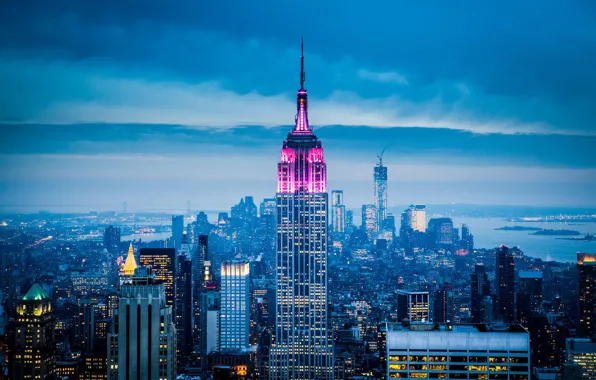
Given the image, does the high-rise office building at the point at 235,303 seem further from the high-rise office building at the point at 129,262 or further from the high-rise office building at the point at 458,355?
the high-rise office building at the point at 458,355

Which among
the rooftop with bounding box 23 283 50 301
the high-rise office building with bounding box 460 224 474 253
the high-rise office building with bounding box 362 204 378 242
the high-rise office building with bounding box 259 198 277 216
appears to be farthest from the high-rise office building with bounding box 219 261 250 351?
the rooftop with bounding box 23 283 50 301

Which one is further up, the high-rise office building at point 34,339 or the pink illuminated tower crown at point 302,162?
the pink illuminated tower crown at point 302,162

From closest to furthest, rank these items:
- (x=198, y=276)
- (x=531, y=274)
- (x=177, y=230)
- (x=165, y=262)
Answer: (x=531, y=274)
(x=177, y=230)
(x=165, y=262)
(x=198, y=276)

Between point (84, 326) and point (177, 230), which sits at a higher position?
point (177, 230)

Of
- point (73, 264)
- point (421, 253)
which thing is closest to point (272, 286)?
point (421, 253)

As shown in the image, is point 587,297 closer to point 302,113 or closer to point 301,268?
point 302,113

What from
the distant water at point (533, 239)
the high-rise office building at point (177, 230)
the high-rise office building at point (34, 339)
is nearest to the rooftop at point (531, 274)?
the distant water at point (533, 239)

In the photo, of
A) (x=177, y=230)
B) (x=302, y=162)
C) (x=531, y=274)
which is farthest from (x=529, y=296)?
(x=177, y=230)
